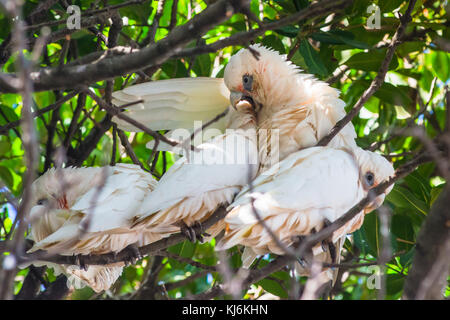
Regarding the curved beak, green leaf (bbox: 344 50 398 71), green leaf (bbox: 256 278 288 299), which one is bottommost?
green leaf (bbox: 256 278 288 299)

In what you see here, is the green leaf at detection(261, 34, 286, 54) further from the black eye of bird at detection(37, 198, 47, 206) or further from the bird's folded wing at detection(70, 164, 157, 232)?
the black eye of bird at detection(37, 198, 47, 206)

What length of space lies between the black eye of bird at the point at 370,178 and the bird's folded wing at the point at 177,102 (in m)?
1.03

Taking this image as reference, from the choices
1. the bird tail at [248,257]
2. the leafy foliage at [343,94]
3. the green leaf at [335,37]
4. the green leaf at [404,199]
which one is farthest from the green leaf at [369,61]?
the bird tail at [248,257]

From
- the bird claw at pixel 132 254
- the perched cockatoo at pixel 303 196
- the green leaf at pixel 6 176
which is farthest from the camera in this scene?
the green leaf at pixel 6 176

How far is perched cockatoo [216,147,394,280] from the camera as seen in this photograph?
2.85m

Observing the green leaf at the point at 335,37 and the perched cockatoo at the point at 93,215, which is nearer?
the perched cockatoo at the point at 93,215

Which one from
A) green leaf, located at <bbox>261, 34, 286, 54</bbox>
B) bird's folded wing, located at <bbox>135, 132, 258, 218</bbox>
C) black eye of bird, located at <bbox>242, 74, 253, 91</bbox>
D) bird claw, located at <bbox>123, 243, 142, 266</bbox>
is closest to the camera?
bird's folded wing, located at <bbox>135, 132, 258, 218</bbox>

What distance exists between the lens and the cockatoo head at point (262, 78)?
12.2ft

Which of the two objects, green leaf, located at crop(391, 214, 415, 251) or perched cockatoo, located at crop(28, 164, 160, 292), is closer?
perched cockatoo, located at crop(28, 164, 160, 292)

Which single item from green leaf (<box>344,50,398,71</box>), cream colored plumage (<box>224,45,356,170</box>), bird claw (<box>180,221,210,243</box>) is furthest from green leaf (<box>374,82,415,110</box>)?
bird claw (<box>180,221,210,243</box>)

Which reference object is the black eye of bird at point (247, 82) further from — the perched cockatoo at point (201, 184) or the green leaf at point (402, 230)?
the green leaf at point (402, 230)

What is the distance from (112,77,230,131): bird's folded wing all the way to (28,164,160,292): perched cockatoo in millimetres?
443
